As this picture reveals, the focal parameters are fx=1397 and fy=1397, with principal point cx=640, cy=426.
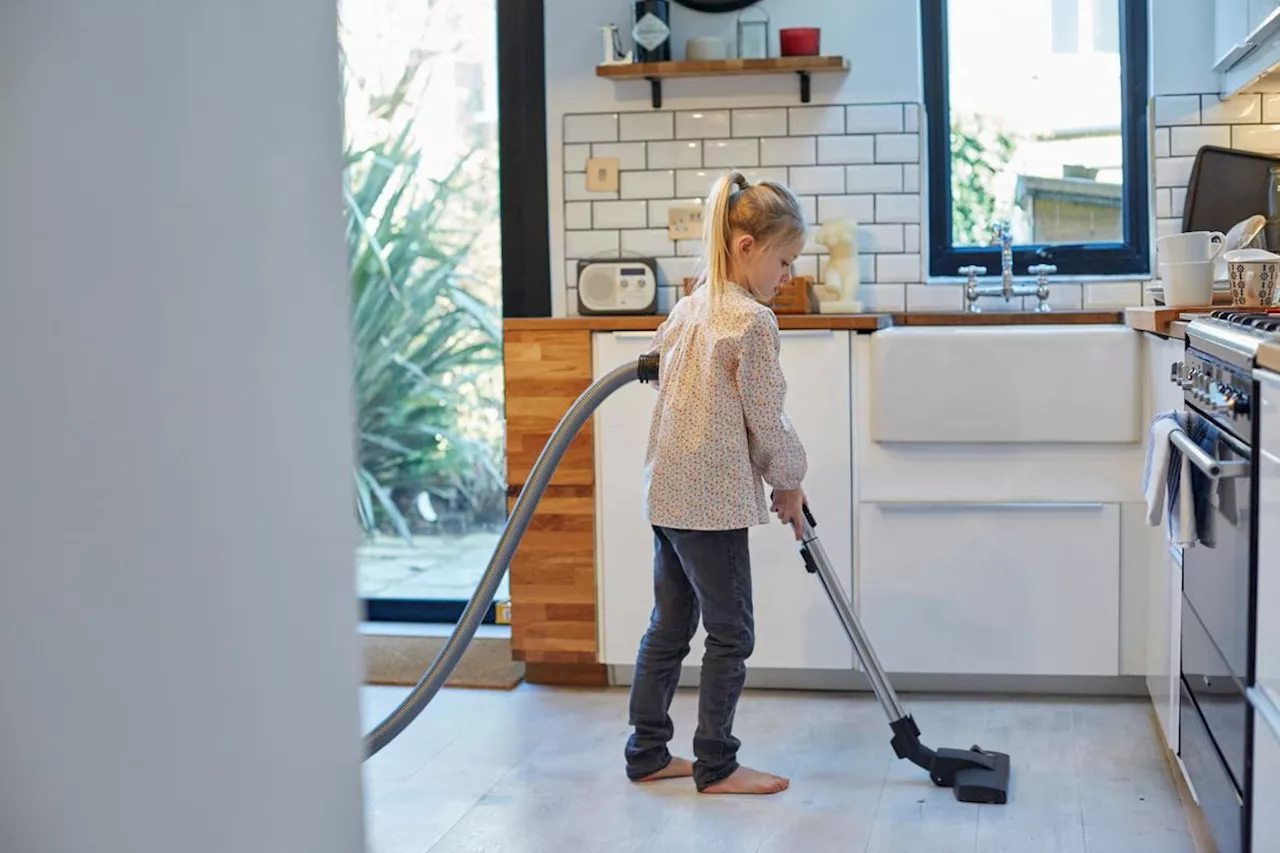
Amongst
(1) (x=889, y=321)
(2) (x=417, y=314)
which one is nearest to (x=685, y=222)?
(1) (x=889, y=321)

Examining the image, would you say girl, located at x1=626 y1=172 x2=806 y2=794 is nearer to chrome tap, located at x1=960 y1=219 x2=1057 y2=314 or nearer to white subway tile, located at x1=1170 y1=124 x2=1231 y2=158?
chrome tap, located at x1=960 y1=219 x2=1057 y2=314

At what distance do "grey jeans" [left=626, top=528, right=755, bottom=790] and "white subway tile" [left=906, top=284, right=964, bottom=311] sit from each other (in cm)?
131

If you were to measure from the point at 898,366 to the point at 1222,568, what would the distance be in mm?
1277

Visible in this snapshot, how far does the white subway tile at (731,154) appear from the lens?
377 cm

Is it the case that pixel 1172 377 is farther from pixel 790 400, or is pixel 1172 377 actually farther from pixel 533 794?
pixel 533 794

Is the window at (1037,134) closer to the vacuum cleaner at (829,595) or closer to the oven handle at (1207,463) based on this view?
the vacuum cleaner at (829,595)

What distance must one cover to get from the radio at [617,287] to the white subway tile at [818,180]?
18.0 inches

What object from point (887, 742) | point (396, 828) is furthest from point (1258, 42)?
point (396, 828)

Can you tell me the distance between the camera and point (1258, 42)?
118 inches

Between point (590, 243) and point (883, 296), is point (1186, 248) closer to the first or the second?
point (883, 296)

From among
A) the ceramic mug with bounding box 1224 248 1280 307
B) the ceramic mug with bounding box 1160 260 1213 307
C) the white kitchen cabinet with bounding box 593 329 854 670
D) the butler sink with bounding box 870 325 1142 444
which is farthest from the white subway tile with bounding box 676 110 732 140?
the ceramic mug with bounding box 1224 248 1280 307

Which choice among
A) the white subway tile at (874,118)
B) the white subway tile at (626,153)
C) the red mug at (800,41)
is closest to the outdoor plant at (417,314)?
the white subway tile at (626,153)

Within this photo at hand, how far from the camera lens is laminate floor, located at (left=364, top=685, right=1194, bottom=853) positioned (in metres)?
2.43

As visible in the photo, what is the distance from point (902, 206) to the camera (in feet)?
12.2
